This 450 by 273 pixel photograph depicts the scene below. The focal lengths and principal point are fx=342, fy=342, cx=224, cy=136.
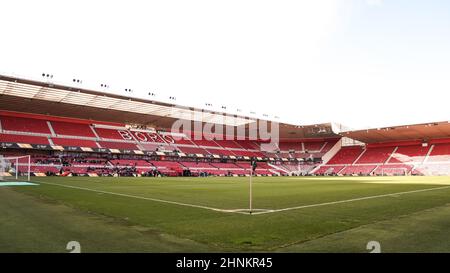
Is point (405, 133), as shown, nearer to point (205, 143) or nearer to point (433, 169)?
point (433, 169)

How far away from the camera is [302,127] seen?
7131 cm

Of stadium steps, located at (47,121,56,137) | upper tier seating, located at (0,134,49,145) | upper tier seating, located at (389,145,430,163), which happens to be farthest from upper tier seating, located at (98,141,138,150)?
upper tier seating, located at (389,145,430,163)

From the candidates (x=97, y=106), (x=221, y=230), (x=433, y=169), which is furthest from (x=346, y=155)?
(x=221, y=230)

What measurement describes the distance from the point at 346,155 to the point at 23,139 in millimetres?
64874

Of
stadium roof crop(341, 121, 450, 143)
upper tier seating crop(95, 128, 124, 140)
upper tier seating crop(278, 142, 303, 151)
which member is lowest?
upper tier seating crop(278, 142, 303, 151)

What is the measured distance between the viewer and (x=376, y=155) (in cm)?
7406

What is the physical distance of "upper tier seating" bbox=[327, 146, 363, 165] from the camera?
77.2 metres

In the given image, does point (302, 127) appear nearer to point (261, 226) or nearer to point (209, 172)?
point (209, 172)

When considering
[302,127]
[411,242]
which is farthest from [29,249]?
[302,127]

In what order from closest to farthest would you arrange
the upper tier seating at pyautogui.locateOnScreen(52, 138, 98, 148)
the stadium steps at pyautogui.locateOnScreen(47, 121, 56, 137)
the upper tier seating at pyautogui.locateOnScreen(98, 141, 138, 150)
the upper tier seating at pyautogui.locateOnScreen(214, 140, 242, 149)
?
1. the upper tier seating at pyautogui.locateOnScreen(52, 138, 98, 148)
2. the stadium steps at pyautogui.locateOnScreen(47, 121, 56, 137)
3. the upper tier seating at pyautogui.locateOnScreen(98, 141, 138, 150)
4. the upper tier seating at pyautogui.locateOnScreen(214, 140, 242, 149)

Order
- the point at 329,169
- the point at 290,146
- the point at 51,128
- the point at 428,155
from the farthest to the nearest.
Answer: the point at 290,146 → the point at 329,169 → the point at 428,155 → the point at 51,128

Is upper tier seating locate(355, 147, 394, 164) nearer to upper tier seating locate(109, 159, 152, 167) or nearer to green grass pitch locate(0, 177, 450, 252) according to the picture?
upper tier seating locate(109, 159, 152, 167)

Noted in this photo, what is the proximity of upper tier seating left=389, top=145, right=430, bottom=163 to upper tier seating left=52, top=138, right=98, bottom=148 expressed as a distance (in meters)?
57.2
